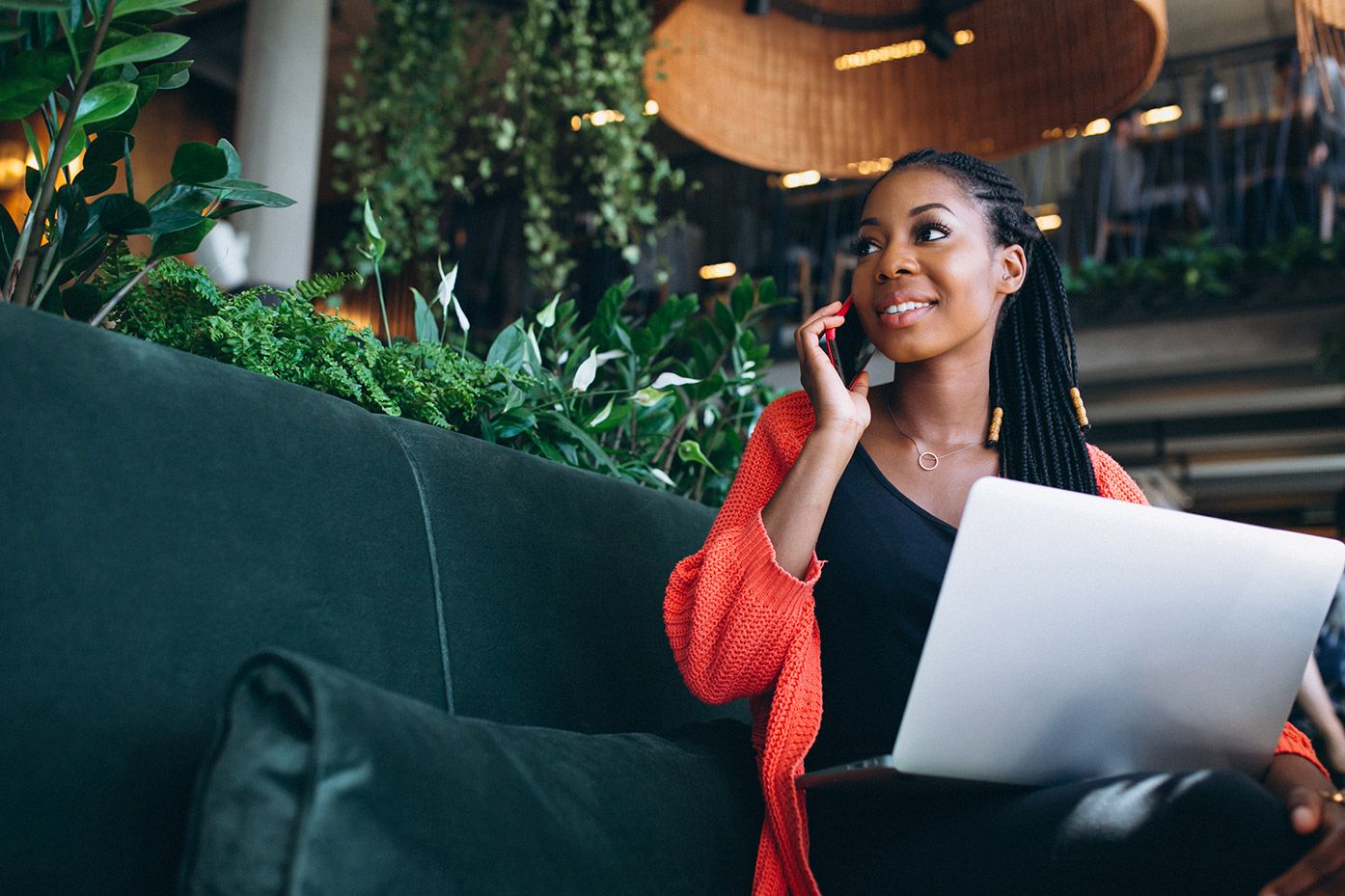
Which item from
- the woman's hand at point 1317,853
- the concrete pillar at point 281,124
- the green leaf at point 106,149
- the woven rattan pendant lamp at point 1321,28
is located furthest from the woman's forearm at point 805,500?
the concrete pillar at point 281,124

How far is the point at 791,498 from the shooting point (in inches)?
49.1

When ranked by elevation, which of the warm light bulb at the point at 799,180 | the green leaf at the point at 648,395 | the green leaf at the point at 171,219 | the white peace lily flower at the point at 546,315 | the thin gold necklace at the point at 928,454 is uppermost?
the warm light bulb at the point at 799,180

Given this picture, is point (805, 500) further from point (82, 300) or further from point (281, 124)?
point (281, 124)

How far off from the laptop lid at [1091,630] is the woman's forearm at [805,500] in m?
0.32

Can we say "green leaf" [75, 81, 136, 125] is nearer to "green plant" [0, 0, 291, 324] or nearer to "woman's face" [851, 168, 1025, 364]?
"green plant" [0, 0, 291, 324]

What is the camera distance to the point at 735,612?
1192mm

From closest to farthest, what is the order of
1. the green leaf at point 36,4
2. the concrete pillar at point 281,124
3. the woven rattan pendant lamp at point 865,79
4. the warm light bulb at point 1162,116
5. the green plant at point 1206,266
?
1. the green leaf at point 36,4
2. the woven rattan pendant lamp at point 865,79
3. the concrete pillar at point 281,124
4. the green plant at point 1206,266
5. the warm light bulb at point 1162,116

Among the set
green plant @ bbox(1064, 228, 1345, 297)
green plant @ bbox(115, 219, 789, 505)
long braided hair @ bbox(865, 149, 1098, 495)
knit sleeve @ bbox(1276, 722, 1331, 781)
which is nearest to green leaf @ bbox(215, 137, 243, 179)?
green plant @ bbox(115, 219, 789, 505)

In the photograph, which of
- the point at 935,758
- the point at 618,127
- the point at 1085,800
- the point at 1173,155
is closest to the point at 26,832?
the point at 935,758

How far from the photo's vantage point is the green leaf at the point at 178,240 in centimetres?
106

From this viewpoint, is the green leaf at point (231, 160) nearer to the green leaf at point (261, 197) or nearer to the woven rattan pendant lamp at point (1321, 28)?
the green leaf at point (261, 197)

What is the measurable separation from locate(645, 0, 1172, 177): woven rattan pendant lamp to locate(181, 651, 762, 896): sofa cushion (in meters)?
1.60

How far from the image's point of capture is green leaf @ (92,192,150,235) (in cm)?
99

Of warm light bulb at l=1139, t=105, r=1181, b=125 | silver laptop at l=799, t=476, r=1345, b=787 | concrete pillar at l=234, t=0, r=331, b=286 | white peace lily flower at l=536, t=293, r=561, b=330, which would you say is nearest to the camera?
silver laptop at l=799, t=476, r=1345, b=787
